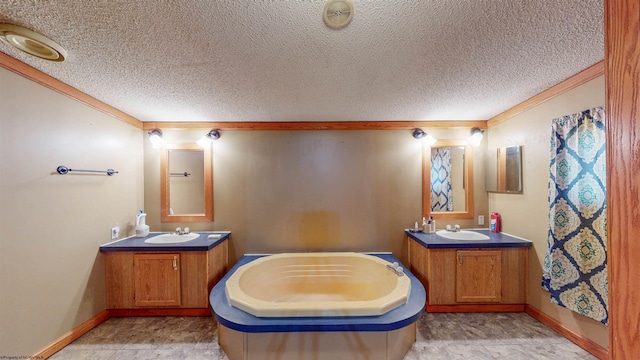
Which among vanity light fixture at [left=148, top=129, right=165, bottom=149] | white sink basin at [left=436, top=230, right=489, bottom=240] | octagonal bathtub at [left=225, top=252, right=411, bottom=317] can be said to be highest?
vanity light fixture at [left=148, top=129, right=165, bottom=149]

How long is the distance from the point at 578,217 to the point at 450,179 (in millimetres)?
1249

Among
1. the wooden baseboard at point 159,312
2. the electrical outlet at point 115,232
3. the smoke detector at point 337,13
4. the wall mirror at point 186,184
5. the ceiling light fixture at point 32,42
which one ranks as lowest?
the wooden baseboard at point 159,312

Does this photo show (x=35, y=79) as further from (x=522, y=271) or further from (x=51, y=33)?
(x=522, y=271)

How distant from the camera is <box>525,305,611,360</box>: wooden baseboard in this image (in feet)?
5.64

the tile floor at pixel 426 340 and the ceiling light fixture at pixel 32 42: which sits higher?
the ceiling light fixture at pixel 32 42

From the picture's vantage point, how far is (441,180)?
2.97m

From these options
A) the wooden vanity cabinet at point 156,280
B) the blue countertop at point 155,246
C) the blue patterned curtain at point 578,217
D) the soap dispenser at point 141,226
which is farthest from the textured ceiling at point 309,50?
the wooden vanity cabinet at point 156,280

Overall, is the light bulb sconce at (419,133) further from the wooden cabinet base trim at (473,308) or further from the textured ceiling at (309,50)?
the wooden cabinet base trim at (473,308)

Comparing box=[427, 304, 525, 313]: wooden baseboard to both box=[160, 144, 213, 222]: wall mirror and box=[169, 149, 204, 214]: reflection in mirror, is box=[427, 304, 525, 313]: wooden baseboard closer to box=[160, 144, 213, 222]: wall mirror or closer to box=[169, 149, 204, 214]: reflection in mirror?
box=[160, 144, 213, 222]: wall mirror

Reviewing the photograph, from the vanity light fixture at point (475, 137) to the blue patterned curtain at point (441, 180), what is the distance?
28 centimetres

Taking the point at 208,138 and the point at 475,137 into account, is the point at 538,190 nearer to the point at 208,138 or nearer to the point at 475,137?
the point at 475,137

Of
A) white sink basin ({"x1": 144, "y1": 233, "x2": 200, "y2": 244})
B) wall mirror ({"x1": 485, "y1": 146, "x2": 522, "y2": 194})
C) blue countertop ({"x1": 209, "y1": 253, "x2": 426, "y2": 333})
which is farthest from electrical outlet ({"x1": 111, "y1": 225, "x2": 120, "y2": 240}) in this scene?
wall mirror ({"x1": 485, "y1": 146, "x2": 522, "y2": 194})

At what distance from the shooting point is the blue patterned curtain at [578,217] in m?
1.70

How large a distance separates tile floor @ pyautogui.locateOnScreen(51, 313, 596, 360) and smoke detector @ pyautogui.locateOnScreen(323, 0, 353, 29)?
2410 millimetres
